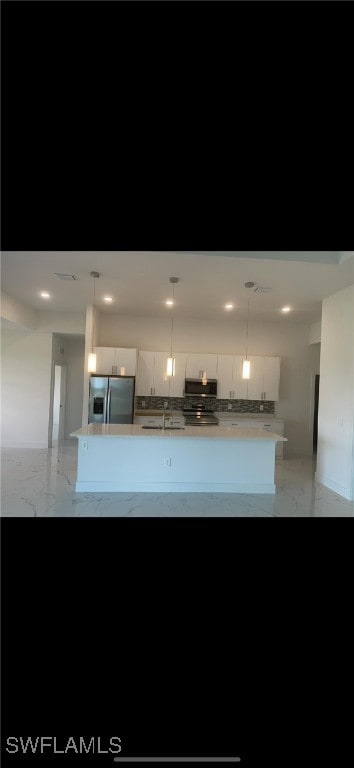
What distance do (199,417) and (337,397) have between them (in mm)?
2800

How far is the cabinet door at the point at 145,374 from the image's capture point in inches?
265

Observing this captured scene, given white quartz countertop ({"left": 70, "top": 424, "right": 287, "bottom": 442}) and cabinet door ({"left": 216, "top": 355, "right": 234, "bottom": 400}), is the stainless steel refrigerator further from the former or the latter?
cabinet door ({"left": 216, "top": 355, "right": 234, "bottom": 400})

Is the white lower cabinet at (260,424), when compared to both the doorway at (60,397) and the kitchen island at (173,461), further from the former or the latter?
the doorway at (60,397)

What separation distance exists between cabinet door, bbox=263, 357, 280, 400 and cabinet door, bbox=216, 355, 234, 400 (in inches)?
29.0

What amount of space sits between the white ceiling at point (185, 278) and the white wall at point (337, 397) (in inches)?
13.5

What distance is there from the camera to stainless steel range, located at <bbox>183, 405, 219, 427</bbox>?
6414mm

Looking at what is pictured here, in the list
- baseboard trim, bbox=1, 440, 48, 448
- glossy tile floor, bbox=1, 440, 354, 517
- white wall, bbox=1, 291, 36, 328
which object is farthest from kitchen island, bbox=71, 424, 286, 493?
baseboard trim, bbox=1, 440, 48, 448

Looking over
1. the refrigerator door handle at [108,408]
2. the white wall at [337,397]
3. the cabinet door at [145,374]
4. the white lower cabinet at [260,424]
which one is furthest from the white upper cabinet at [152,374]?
the white wall at [337,397]

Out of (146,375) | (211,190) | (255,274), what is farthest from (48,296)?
(211,190)

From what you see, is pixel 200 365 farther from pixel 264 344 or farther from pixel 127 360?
pixel 264 344

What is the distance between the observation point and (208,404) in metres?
7.21
